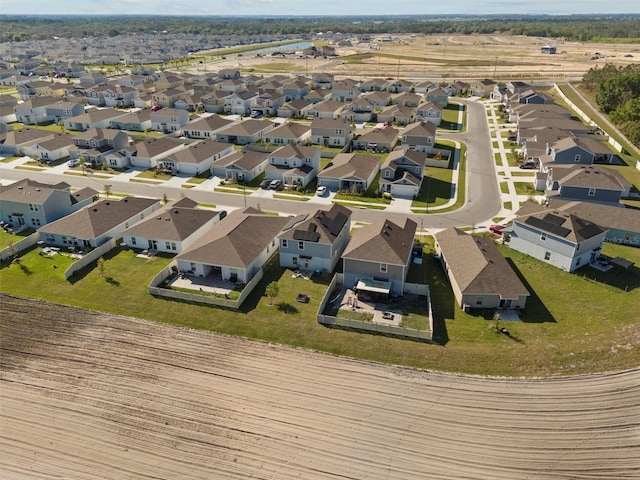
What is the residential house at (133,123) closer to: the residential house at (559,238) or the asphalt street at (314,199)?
the asphalt street at (314,199)

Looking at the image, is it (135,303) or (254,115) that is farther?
(254,115)

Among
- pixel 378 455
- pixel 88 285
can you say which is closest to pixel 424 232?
pixel 378 455

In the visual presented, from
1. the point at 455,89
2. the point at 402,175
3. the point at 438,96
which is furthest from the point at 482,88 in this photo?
the point at 402,175

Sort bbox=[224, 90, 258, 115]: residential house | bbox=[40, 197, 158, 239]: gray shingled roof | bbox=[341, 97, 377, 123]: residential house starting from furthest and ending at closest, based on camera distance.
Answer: bbox=[224, 90, 258, 115]: residential house, bbox=[341, 97, 377, 123]: residential house, bbox=[40, 197, 158, 239]: gray shingled roof

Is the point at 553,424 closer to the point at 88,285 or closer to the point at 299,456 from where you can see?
the point at 299,456

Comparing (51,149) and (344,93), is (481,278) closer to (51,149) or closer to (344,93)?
(51,149)

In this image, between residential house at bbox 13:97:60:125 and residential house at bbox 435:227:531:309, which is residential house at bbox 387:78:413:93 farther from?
residential house at bbox 435:227:531:309

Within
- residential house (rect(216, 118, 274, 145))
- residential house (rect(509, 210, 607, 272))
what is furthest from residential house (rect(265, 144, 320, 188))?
residential house (rect(509, 210, 607, 272))
